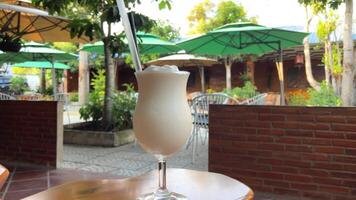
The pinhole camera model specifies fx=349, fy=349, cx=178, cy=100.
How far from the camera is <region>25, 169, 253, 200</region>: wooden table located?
1.15 meters

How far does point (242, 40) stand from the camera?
622cm

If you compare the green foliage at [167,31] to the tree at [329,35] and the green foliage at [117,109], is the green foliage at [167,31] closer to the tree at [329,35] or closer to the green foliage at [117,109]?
the tree at [329,35]

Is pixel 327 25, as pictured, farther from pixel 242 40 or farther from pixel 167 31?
pixel 167 31

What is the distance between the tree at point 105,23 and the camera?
4.49m

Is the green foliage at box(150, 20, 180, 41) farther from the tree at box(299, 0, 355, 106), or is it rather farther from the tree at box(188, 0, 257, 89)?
the tree at box(299, 0, 355, 106)

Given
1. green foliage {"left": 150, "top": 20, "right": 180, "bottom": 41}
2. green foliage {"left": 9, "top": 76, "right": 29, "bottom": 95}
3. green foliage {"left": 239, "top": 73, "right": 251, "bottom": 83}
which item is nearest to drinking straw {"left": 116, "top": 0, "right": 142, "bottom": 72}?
green foliage {"left": 239, "top": 73, "right": 251, "bottom": 83}

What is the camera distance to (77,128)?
6055 millimetres

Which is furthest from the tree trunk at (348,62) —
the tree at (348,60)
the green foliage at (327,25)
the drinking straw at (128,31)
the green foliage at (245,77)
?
the green foliage at (245,77)

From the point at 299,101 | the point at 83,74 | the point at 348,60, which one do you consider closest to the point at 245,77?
the point at 299,101

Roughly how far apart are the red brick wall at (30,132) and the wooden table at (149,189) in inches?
109

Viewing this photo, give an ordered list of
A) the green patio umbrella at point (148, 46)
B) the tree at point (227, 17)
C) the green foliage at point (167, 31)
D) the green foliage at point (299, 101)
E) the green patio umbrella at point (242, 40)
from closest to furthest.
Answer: the green patio umbrella at point (242, 40), the green patio umbrella at point (148, 46), the green foliage at point (299, 101), the tree at point (227, 17), the green foliage at point (167, 31)

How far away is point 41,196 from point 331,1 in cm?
506

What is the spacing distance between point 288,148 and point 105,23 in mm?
3566

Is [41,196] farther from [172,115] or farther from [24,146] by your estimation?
[24,146]
